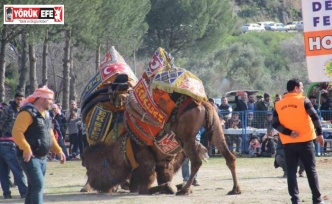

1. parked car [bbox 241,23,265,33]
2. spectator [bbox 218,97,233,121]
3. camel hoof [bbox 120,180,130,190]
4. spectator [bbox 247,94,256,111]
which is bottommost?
camel hoof [bbox 120,180,130,190]

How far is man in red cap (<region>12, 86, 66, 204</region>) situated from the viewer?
11.6m

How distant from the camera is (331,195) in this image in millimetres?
14617

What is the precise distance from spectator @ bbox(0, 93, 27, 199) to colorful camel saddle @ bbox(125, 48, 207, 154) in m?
1.93

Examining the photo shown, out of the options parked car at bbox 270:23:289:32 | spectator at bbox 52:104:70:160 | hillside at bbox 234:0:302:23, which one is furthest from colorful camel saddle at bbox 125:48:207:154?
hillside at bbox 234:0:302:23

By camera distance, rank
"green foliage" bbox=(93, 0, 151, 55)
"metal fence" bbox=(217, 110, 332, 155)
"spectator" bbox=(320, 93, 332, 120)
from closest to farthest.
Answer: "spectator" bbox=(320, 93, 332, 120)
"metal fence" bbox=(217, 110, 332, 155)
"green foliage" bbox=(93, 0, 151, 55)

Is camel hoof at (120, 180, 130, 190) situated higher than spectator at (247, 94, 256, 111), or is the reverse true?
spectator at (247, 94, 256, 111)

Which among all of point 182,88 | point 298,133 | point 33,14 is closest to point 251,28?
point 33,14

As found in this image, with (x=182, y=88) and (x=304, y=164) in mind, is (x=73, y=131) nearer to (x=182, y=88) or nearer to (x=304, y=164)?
(x=182, y=88)

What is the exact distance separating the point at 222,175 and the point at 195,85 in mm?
4833

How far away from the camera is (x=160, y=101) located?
49.9 ft

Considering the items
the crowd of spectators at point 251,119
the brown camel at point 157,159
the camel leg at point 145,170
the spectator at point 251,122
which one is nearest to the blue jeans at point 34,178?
the brown camel at point 157,159

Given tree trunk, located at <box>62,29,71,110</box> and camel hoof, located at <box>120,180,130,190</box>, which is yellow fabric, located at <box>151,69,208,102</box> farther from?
tree trunk, located at <box>62,29,71,110</box>

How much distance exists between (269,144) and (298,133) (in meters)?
12.2

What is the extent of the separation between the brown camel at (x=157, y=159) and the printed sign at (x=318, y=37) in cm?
569
